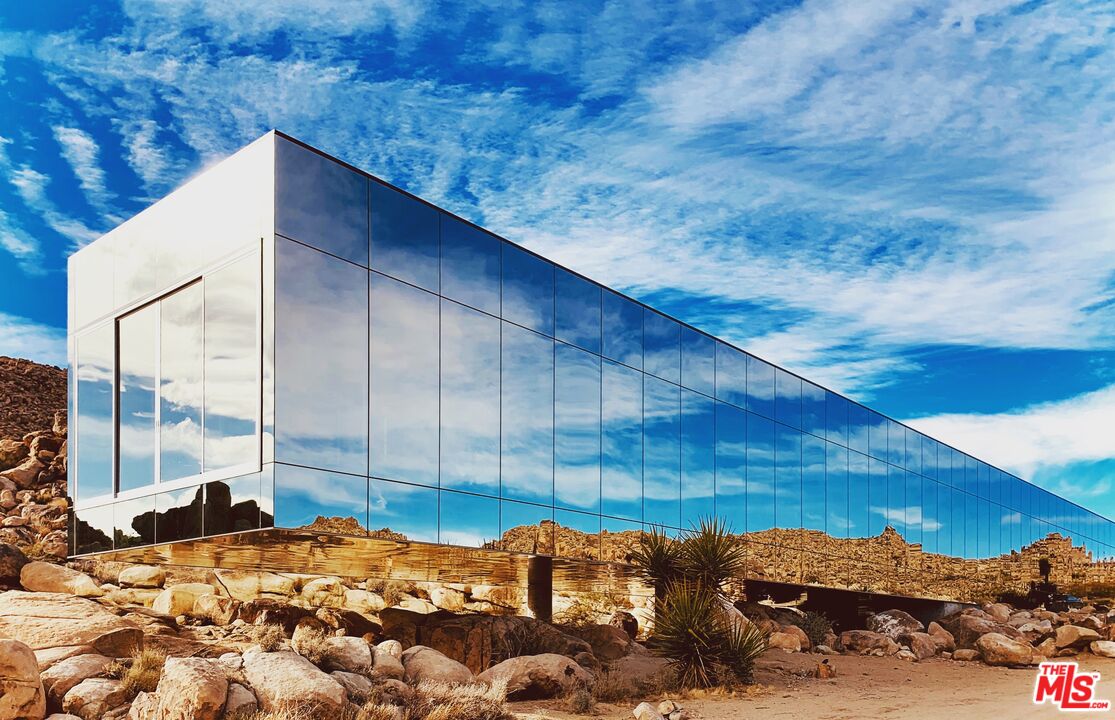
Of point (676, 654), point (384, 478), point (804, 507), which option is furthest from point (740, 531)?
point (384, 478)

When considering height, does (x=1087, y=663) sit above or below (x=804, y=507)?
below

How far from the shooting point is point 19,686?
14039 mm

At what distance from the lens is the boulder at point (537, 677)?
19547 mm

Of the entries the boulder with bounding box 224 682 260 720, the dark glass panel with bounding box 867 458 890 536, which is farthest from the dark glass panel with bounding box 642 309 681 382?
the boulder with bounding box 224 682 260 720

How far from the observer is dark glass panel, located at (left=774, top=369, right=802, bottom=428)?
36.8 m

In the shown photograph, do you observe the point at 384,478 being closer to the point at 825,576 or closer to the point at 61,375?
the point at 825,576

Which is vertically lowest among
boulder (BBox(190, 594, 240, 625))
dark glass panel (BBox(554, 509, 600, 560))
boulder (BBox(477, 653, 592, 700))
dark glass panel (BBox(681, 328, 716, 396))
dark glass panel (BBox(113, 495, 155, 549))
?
boulder (BBox(477, 653, 592, 700))

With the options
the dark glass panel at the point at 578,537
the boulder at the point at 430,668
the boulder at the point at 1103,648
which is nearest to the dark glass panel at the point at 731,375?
the dark glass panel at the point at 578,537

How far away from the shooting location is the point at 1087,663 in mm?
32031

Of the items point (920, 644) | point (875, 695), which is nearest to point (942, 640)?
point (920, 644)

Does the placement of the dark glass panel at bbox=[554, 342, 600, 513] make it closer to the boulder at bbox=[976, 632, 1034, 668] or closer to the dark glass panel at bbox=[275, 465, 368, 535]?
the dark glass panel at bbox=[275, 465, 368, 535]

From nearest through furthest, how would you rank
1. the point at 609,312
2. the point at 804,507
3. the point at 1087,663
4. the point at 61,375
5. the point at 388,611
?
1. the point at 388,611
2. the point at 609,312
3. the point at 1087,663
4. the point at 804,507
5. the point at 61,375

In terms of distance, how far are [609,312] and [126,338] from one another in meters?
11.5

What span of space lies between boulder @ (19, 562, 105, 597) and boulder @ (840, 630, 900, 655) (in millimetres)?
22132
